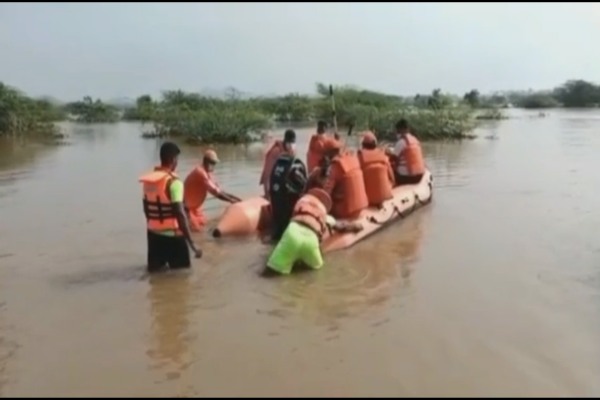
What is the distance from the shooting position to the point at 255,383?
4.64m

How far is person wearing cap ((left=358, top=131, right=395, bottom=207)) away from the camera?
939cm

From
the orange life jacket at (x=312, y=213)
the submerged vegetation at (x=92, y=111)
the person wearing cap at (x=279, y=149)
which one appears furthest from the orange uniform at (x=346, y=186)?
the submerged vegetation at (x=92, y=111)

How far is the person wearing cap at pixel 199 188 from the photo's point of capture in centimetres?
909

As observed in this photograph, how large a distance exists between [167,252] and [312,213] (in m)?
1.50

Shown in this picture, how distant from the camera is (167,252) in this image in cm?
703

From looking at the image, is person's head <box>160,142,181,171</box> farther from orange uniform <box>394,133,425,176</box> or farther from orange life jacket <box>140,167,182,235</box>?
orange uniform <box>394,133,425,176</box>

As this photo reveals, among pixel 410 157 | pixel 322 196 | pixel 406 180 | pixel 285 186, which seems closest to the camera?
pixel 322 196

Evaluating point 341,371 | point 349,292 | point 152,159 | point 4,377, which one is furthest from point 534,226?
point 152,159

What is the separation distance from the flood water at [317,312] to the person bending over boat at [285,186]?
476mm

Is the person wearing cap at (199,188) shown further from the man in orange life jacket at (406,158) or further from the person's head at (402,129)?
the person's head at (402,129)

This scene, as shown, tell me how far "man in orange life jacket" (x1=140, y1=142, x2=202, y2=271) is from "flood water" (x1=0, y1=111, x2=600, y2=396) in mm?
329

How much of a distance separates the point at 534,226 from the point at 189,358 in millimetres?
6207

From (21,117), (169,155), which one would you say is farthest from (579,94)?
(169,155)

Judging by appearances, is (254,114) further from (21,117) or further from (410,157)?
(410,157)
